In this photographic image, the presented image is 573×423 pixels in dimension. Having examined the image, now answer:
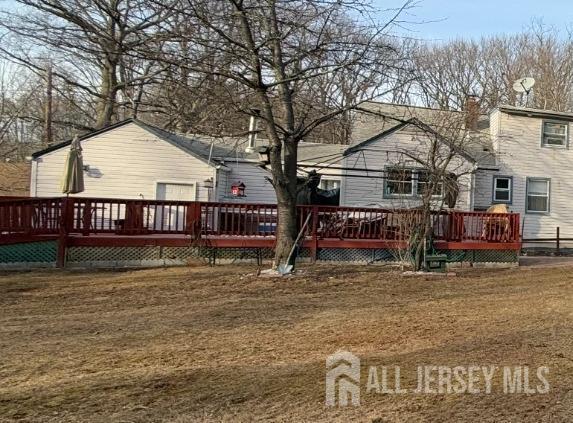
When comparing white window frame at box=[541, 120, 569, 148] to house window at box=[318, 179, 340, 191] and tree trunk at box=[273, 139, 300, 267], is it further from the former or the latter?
tree trunk at box=[273, 139, 300, 267]

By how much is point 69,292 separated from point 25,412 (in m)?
4.99

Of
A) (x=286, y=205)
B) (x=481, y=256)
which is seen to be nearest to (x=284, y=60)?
(x=286, y=205)

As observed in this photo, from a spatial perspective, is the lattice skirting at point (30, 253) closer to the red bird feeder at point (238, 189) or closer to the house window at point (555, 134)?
the red bird feeder at point (238, 189)

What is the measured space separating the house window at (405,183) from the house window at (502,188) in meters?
4.05

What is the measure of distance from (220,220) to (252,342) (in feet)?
22.0

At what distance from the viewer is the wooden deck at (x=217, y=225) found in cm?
1091

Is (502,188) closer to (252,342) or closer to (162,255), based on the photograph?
(162,255)

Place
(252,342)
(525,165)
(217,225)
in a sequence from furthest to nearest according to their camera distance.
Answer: (525,165), (217,225), (252,342)

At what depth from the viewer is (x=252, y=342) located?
17.7 feet

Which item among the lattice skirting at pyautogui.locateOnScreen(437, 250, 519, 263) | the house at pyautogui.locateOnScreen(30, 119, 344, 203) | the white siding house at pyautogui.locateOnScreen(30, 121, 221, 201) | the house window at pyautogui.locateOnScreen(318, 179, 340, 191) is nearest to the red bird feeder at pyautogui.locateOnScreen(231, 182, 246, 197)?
the house at pyautogui.locateOnScreen(30, 119, 344, 203)

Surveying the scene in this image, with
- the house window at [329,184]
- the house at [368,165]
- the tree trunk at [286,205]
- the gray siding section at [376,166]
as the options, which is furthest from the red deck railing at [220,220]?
the house window at [329,184]

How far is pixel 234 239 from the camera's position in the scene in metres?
11.8

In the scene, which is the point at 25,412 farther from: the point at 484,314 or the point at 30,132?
the point at 30,132

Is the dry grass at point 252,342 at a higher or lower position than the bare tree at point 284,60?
lower
